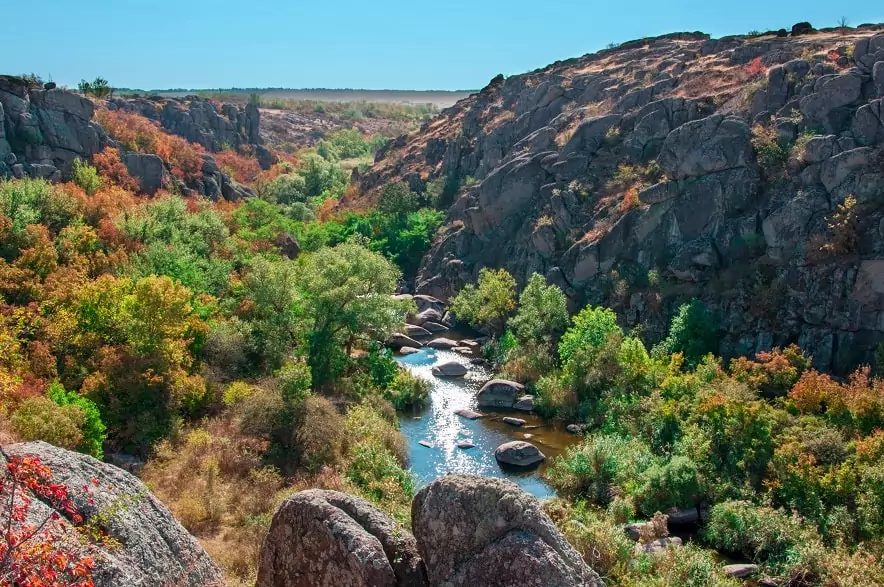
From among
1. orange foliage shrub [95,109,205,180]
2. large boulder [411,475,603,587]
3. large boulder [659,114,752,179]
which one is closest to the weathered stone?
large boulder [659,114,752,179]

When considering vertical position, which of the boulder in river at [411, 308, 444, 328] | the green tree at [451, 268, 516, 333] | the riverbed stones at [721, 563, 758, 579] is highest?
the green tree at [451, 268, 516, 333]

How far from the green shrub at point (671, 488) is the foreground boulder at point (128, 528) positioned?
757 inches

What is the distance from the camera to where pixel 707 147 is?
4847 centimetres

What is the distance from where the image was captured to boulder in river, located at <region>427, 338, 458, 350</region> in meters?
55.4

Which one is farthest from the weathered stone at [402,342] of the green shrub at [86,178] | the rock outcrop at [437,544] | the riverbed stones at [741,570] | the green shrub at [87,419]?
the rock outcrop at [437,544]

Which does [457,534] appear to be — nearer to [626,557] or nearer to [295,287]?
[626,557]

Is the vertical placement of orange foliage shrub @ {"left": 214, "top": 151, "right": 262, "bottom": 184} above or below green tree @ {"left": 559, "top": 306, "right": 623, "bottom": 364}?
above

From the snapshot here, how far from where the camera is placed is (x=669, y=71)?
66.8m

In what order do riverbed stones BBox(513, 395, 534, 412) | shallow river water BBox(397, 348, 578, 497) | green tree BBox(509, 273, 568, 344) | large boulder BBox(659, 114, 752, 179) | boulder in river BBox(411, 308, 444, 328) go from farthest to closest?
boulder in river BBox(411, 308, 444, 328) → green tree BBox(509, 273, 568, 344) → large boulder BBox(659, 114, 752, 179) → riverbed stones BBox(513, 395, 534, 412) → shallow river water BBox(397, 348, 578, 497)

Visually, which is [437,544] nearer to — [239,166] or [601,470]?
[601,470]

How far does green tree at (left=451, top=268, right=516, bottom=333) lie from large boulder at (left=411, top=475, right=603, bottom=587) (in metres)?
40.3

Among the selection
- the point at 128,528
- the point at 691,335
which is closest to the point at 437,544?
the point at 128,528

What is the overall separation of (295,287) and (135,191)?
2557cm

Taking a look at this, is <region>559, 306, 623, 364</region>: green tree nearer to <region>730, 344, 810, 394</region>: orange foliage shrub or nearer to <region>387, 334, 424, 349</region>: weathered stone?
<region>730, 344, 810, 394</region>: orange foliage shrub
